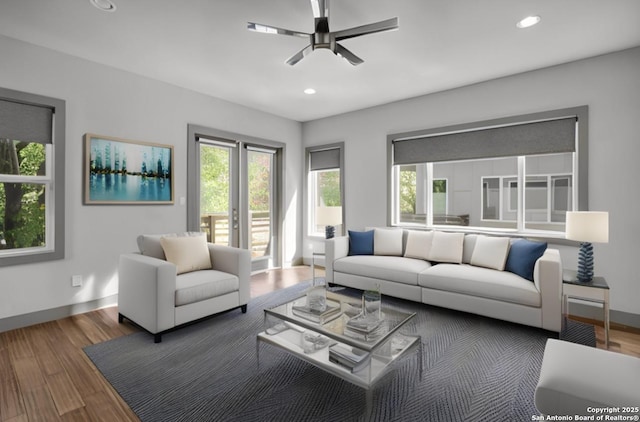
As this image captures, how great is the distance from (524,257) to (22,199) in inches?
203

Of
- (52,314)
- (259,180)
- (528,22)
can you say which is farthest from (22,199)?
(528,22)

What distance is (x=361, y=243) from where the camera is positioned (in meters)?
4.41

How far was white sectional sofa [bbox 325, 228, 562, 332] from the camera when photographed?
2.80 m

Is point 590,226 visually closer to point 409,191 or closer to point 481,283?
point 481,283

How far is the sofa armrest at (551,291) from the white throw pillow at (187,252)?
328cm

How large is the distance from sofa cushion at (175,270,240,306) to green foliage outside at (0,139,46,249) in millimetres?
1642

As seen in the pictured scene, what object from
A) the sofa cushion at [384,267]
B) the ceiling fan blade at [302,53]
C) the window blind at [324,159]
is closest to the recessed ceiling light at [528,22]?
the ceiling fan blade at [302,53]

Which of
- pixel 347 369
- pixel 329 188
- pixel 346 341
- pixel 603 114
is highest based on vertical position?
pixel 603 114

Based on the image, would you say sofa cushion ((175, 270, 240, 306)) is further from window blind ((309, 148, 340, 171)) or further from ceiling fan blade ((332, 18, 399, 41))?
window blind ((309, 148, 340, 171))

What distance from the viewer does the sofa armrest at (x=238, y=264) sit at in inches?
130

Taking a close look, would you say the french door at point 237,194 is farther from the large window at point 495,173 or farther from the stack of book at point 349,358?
the stack of book at point 349,358

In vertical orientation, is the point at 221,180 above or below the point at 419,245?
above

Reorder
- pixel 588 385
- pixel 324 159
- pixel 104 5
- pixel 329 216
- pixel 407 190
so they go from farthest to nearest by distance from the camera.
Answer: pixel 324 159 → pixel 407 190 → pixel 329 216 → pixel 104 5 → pixel 588 385

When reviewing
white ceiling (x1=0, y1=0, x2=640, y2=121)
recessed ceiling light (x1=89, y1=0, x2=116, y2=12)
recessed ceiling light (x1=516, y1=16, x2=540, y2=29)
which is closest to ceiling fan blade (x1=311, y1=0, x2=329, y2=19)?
white ceiling (x1=0, y1=0, x2=640, y2=121)
